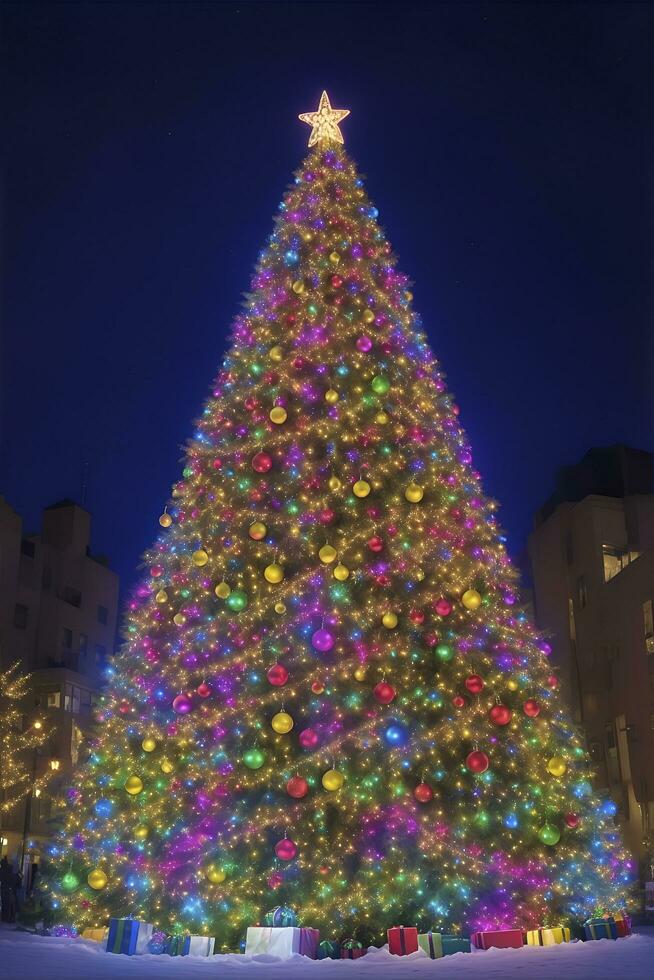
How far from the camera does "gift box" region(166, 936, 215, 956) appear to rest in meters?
8.11

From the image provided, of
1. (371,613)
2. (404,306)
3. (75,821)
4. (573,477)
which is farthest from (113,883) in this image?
(573,477)

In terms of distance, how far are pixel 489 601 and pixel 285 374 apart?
140 inches

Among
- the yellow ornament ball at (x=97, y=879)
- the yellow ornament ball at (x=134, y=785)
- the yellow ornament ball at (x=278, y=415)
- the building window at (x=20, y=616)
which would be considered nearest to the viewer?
the yellow ornament ball at (x=97, y=879)

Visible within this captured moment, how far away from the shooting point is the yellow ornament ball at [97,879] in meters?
8.93

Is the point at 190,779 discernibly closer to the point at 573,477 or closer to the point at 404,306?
the point at 404,306

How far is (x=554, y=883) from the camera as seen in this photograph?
8867 millimetres

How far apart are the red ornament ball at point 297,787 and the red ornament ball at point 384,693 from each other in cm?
109

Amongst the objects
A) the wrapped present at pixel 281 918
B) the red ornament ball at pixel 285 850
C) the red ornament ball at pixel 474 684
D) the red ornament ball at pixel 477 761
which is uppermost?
the red ornament ball at pixel 474 684

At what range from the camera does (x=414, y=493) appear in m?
9.73

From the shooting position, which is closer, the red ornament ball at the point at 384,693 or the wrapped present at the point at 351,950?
the wrapped present at the point at 351,950

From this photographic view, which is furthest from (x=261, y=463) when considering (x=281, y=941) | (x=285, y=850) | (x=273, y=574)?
(x=281, y=941)

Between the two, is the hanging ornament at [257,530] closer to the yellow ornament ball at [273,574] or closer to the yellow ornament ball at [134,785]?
the yellow ornament ball at [273,574]

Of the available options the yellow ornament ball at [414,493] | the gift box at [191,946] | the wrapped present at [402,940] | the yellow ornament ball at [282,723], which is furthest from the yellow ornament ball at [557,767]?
the gift box at [191,946]

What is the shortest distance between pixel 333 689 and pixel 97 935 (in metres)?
3.44
